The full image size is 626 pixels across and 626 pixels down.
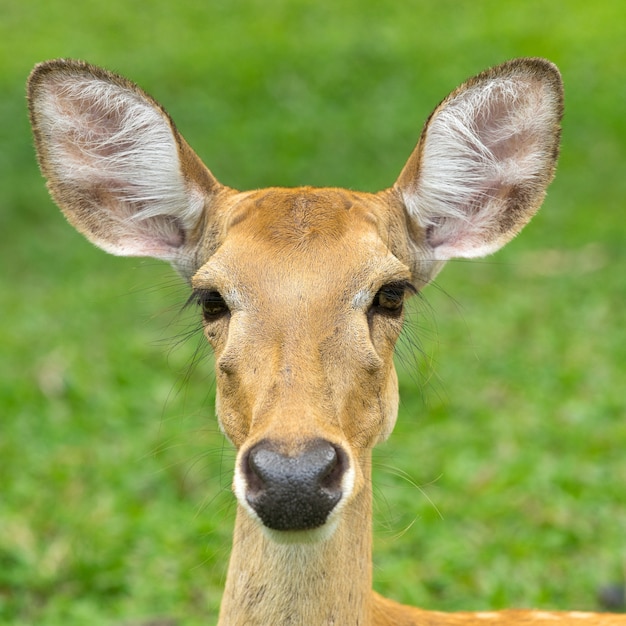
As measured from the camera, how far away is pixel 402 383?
7.21 metres

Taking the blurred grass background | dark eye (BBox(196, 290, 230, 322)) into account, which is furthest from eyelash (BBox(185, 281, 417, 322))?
the blurred grass background

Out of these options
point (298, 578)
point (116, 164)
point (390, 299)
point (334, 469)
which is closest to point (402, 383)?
point (116, 164)

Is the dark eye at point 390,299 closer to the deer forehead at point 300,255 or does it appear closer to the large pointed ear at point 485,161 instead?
the deer forehead at point 300,255

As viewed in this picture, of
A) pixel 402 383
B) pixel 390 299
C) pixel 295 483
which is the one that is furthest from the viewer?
pixel 402 383

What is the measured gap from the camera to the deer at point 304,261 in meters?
2.71

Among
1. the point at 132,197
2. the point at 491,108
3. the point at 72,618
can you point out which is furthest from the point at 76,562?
the point at 491,108

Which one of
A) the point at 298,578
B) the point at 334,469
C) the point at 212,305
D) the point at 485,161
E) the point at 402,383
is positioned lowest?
the point at 402,383

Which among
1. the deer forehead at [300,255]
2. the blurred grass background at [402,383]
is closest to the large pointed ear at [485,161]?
the deer forehead at [300,255]

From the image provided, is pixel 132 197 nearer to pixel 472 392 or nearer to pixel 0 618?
pixel 0 618

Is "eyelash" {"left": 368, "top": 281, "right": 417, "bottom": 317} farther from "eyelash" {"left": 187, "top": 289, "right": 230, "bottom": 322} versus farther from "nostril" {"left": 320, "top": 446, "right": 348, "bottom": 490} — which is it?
"nostril" {"left": 320, "top": 446, "right": 348, "bottom": 490}

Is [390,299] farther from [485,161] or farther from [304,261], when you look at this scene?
[485,161]

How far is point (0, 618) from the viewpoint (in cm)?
476

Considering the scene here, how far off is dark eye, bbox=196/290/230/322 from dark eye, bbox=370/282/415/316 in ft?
1.42

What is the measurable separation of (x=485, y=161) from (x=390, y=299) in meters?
0.69
